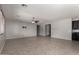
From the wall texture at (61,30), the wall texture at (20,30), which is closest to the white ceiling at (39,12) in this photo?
the wall texture at (20,30)

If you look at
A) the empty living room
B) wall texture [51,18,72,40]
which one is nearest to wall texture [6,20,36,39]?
the empty living room

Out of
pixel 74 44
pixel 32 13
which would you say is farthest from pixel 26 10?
pixel 74 44

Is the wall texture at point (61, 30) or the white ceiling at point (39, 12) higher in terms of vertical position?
the white ceiling at point (39, 12)

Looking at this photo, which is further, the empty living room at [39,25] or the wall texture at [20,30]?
the wall texture at [20,30]

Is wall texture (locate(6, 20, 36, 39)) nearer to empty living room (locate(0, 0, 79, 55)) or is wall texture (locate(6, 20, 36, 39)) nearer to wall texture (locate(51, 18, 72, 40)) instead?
empty living room (locate(0, 0, 79, 55))

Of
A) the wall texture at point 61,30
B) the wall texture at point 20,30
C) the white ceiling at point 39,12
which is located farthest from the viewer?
the wall texture at point 61,30

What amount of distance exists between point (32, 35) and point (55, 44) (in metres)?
1.44

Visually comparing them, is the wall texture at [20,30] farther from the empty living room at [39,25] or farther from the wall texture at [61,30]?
the wall texture at [61,30]

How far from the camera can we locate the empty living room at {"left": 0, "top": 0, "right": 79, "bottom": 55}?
9.27 ft

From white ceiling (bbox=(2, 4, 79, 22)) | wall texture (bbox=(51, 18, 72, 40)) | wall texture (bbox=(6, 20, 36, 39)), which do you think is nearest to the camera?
white ceiling (bbox=(2, 4, 79, 22))

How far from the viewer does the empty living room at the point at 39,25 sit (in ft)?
9.27

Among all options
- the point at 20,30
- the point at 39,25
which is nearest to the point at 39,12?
the point at 39,25

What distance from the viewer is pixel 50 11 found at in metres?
2.99
